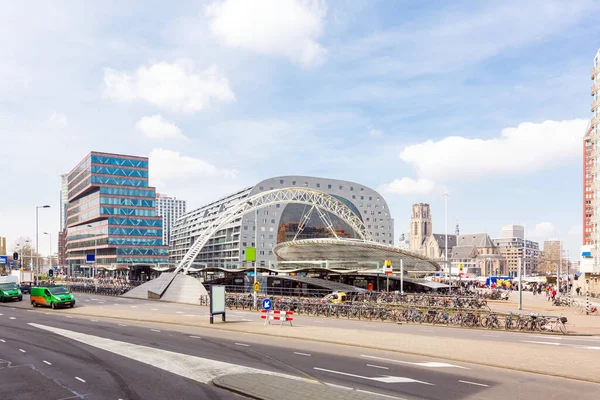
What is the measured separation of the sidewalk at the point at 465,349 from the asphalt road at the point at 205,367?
77cm

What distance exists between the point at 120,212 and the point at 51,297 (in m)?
107

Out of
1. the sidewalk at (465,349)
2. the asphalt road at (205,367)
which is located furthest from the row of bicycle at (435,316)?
the asphalt road at (205,367)

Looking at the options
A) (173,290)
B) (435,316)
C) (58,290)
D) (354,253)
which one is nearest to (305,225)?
(354,253)

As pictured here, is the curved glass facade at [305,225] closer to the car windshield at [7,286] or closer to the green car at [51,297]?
the car windshield at [7,286]

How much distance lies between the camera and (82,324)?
33.4 meters

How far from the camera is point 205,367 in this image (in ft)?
58.7

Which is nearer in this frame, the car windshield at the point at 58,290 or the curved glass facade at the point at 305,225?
the car windshield at the point at 58,290

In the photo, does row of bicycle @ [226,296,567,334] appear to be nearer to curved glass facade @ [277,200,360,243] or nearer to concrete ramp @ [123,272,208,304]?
concrete ramp @ [123,272,208,304]

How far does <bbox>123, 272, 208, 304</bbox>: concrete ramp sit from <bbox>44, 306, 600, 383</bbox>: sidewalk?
1083 inches

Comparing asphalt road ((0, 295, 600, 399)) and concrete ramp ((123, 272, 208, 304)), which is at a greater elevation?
asphalt road ((0, 295, 600, 399))

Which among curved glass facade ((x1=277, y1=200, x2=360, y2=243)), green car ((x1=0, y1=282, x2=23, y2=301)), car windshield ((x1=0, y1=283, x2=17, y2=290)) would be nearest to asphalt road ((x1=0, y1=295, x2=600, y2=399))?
green car ((x1=0, y1=282, x2=23, y2=301))

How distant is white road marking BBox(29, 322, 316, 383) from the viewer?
16719mm

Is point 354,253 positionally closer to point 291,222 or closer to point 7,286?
point 291,222

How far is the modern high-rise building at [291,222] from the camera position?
135 m
